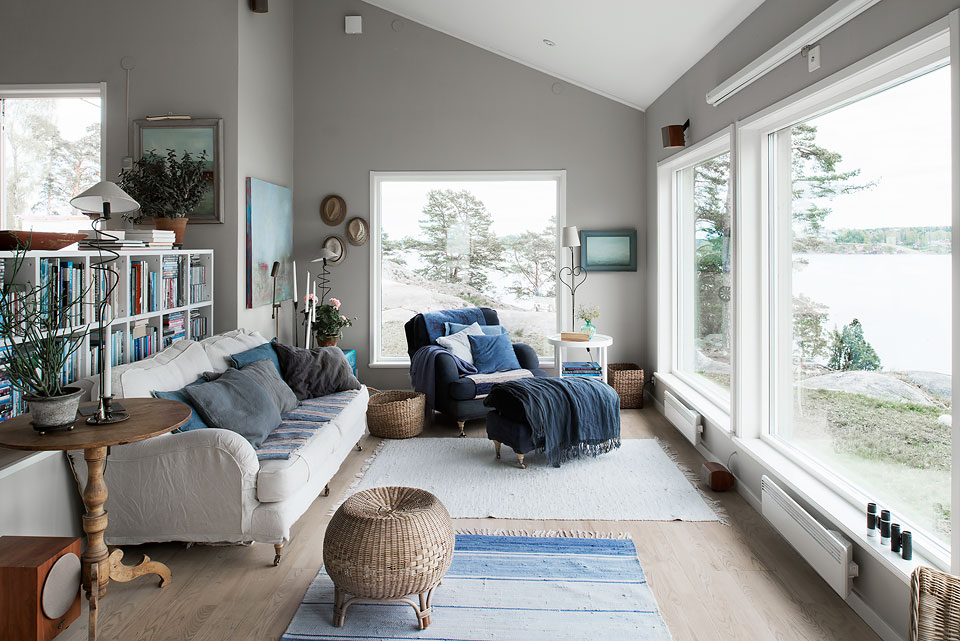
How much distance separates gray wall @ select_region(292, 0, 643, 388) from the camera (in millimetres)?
6203

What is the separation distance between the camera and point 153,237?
3906 mm

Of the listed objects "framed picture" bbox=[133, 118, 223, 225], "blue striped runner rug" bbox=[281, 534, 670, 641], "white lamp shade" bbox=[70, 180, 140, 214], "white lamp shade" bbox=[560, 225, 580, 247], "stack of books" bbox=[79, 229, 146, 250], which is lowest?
"blue striped runner rug" bbox=[281, 534, 670, 641]

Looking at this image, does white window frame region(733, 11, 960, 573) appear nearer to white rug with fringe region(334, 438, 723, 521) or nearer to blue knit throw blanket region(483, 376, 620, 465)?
white rug with fringe region(334, 438, 723, 521)

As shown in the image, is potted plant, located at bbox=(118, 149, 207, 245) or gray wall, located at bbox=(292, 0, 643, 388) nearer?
potted plant, located at bbox=(118, 149, 207, 245)

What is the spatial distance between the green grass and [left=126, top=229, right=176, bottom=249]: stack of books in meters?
3.56

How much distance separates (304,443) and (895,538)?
2453mm

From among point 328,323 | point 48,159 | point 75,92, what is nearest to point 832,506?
point 328,323

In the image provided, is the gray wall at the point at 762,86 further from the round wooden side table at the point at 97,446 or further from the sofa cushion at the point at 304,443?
the round wooden side table at the point at 97,446

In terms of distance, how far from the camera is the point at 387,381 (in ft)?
20.9

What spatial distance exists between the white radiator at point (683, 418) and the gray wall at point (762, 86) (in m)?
0.08

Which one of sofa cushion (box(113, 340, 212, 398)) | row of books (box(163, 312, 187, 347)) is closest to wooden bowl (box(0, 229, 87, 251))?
sofa cushion (box(113, 340, 212, 398))

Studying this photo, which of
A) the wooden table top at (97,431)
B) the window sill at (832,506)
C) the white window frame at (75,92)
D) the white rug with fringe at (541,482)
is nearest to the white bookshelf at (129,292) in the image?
the wooden table top at (97,431)

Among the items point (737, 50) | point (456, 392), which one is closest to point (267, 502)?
point (456, 392)

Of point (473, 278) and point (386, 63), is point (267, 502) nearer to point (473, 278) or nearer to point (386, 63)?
point (473, 278)
